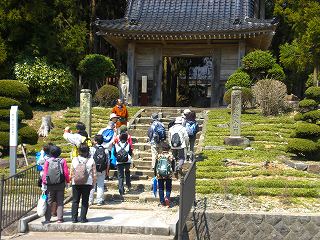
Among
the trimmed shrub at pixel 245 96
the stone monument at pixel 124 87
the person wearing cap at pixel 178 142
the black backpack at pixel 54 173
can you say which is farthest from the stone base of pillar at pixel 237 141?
the stone monument at pixel 124 87

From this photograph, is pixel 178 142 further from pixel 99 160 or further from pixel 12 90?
pixel 12 90

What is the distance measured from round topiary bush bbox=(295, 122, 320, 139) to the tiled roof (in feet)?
29.9

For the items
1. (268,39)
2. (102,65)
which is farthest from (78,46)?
(268,39)

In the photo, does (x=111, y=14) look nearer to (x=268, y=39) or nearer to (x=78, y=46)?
(x=78, y=46)

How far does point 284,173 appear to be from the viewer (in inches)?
497

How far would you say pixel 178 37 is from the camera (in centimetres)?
2384

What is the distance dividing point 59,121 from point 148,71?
307 inches

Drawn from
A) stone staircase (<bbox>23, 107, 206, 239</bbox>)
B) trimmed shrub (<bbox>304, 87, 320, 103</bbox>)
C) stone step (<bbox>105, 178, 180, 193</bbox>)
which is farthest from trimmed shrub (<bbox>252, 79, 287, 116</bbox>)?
stone step (<bbox>105, 178, 180, 193</bbox>)

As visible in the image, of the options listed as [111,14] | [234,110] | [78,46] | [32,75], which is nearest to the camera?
[234,110]

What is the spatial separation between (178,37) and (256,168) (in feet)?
40.2

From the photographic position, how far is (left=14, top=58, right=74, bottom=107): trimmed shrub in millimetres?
22844

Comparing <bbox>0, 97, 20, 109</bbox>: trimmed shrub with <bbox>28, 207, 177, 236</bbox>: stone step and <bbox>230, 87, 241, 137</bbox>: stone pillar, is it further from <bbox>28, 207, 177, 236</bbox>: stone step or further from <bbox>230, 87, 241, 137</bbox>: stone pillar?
<bbox>230, 87, 241, 137</bbox>: stone pillar

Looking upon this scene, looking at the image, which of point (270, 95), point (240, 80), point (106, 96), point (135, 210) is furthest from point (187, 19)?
point (135, 210)

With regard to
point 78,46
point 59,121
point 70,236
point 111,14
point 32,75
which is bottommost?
point 70,236
